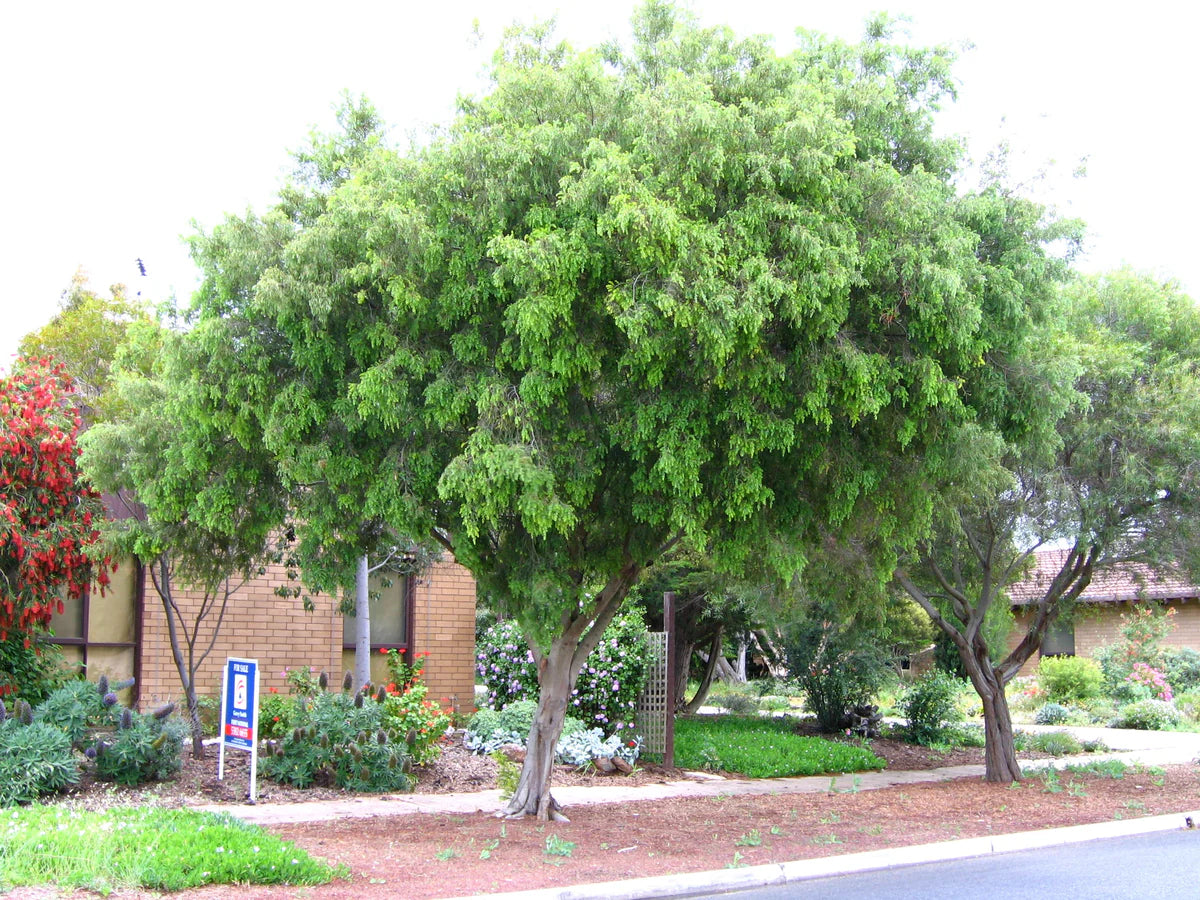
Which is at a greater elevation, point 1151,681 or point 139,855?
point 139,855

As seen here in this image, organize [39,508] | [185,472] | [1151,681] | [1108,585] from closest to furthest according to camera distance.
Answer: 1. [185,472]
2. [39,508]
3. [1108,585]
4. [1151,681]

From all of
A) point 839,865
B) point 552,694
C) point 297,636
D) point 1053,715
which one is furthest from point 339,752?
point 1053,715

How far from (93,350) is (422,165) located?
11.4 metres

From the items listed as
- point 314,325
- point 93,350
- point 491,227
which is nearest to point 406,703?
point 314,325

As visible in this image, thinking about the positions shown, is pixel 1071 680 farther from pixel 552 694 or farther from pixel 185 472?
pixel 185 472

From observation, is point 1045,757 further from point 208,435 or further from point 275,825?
point 208,435

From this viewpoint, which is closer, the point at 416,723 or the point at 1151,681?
the point at 416,723

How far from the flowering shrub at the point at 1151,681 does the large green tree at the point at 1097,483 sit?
1329 cm

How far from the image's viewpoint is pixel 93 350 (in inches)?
718

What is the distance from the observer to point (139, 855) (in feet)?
24.7

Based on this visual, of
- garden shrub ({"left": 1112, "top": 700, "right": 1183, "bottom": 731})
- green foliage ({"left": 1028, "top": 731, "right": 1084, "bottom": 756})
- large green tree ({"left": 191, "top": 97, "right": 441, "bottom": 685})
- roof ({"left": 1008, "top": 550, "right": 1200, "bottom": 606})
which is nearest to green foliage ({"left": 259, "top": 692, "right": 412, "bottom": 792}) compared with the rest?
large green tree ({"left": 191, "top": 97, "right": 441, "bottom": 685})

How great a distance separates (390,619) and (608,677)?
3.87m

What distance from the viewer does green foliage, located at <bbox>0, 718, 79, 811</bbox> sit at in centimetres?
1032

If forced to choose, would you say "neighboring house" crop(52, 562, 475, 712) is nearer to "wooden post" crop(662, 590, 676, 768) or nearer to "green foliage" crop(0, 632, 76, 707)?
"green foliage" crop(0, 632, 76, 707)
